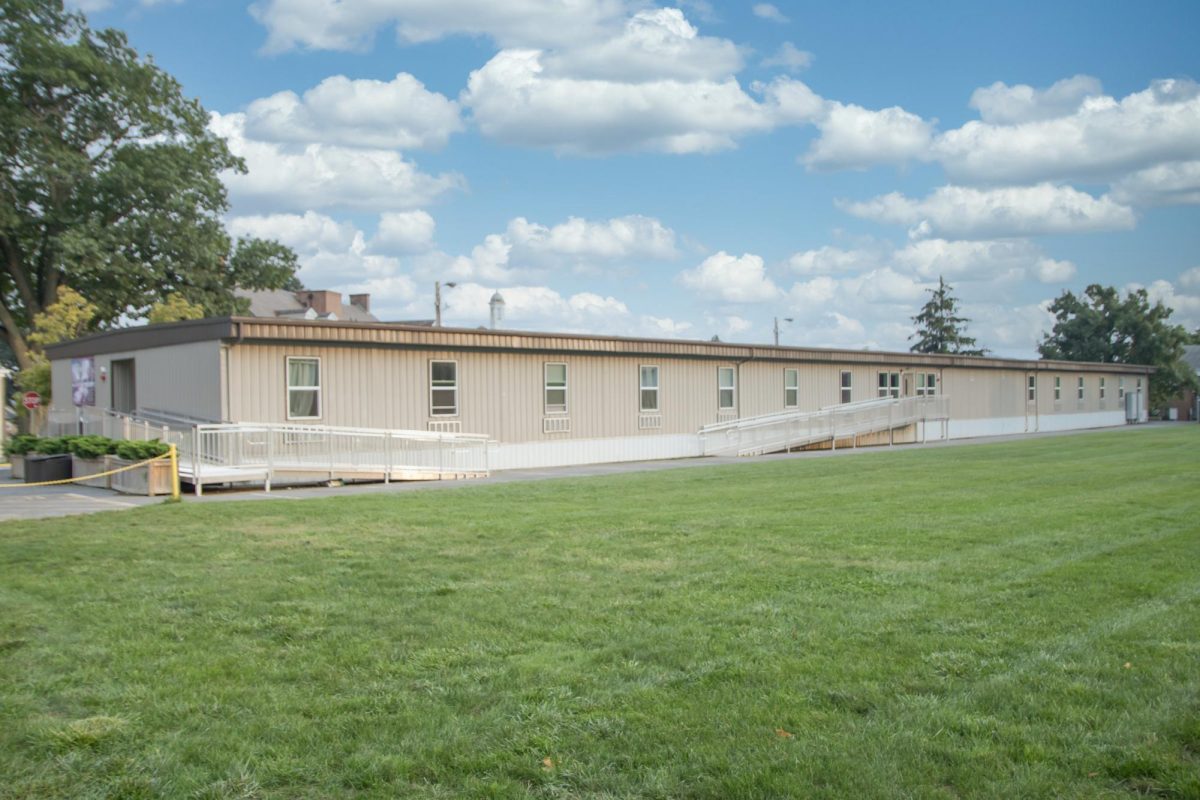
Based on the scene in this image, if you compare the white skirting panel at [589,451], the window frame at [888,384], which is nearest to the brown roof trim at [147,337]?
the white skirting panel at [589,451]

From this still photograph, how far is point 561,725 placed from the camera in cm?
542

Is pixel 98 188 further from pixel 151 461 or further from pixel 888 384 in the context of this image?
pixel 888 384

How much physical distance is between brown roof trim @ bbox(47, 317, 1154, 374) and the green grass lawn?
30.9 ft

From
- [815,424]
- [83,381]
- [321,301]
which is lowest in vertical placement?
[815,424]

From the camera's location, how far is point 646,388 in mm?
31344

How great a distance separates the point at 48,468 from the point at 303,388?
5.70 metres

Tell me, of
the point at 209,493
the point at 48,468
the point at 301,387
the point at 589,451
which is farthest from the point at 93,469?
the point at 589,451

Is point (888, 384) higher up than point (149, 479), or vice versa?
point (888, 384)

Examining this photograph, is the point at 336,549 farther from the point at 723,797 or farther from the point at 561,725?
the point at 723,797

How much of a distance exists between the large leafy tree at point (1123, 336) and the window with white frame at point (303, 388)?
62368mm

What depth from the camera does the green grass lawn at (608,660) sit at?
482 centimetres

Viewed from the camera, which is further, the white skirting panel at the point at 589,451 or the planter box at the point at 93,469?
the white skirting panel at the point at 589,451

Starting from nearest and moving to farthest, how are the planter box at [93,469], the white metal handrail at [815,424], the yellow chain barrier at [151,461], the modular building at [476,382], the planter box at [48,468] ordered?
1. the yellow chain barrier at [151,461]
2. the planter box at [93,469]
3. the modular building at [476,382]
4. the planter box at [48,468]
5. the white metal handrail at [815,424]

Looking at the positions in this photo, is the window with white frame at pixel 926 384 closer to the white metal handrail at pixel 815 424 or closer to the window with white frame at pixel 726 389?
the white metal handrail at pixel 815 424
